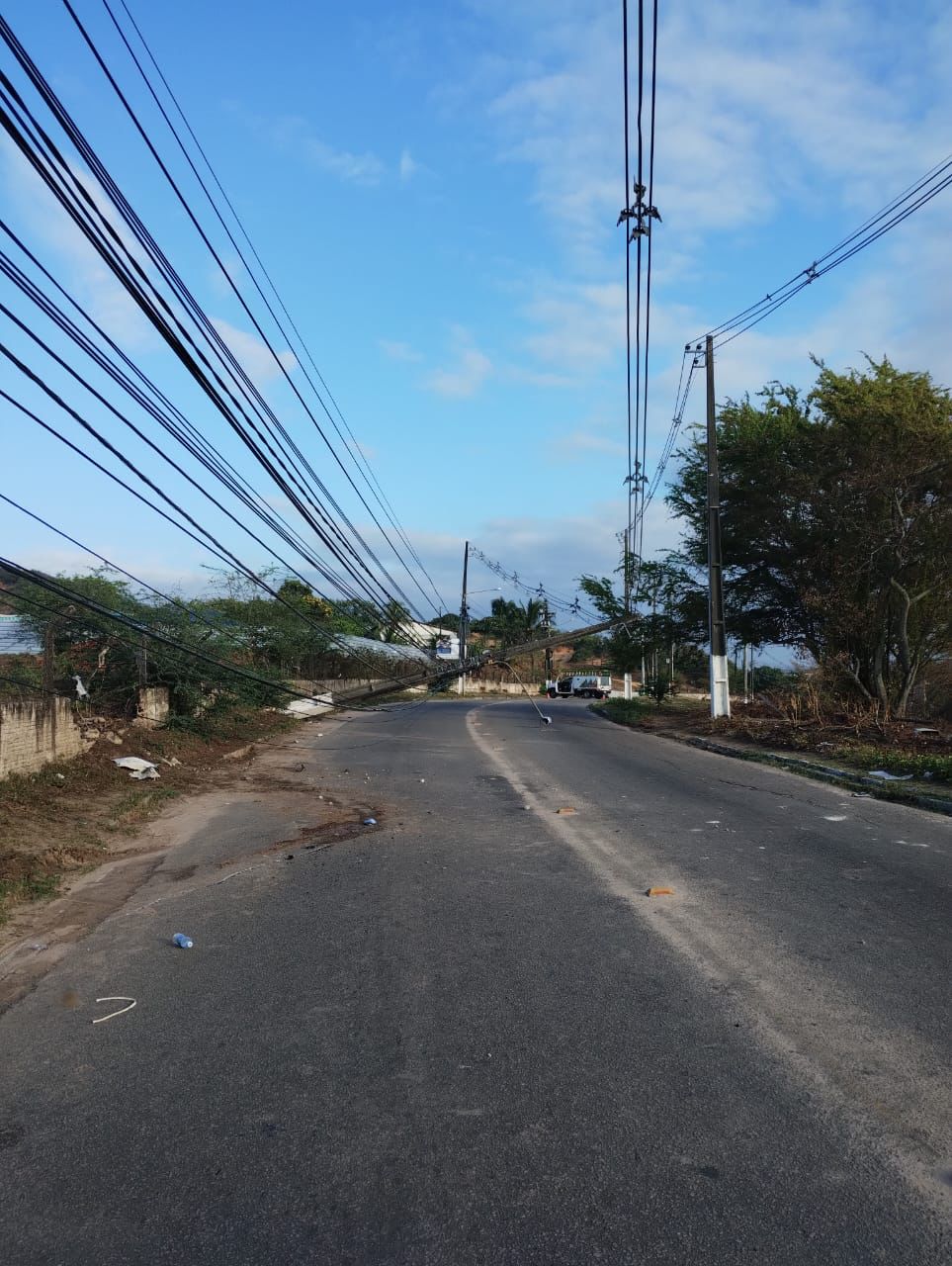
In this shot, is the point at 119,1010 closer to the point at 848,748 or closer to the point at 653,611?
the point at 848,748

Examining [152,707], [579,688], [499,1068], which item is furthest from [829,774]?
[579,688]

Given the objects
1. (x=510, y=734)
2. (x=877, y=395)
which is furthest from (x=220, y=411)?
(x=877, y=395)

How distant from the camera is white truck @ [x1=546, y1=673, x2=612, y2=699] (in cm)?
6222

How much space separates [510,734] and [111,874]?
52.5ft

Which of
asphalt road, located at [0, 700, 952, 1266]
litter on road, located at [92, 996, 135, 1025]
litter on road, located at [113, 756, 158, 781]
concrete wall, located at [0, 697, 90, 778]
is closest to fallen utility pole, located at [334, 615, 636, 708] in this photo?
litter on road, located at [113, 756, 158, 781]

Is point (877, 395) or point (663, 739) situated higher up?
point (877, 395)

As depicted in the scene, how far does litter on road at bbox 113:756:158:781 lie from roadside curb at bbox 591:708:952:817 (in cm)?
1032

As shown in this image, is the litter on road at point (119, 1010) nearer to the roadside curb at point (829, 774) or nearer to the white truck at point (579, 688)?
the roadside curb at point (829, 774)

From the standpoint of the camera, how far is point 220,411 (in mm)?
10609

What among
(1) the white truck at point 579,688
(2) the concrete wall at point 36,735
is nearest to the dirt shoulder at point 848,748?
(2) the concrete wall at point 36,735

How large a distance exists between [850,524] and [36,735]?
17557 mm

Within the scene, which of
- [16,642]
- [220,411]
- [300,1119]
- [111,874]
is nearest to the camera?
[300,1119]

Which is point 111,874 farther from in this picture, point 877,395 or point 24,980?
point 877,395

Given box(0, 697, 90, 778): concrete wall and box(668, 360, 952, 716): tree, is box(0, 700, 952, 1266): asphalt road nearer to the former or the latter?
box(0, 697, 90, 778): concrete wall
